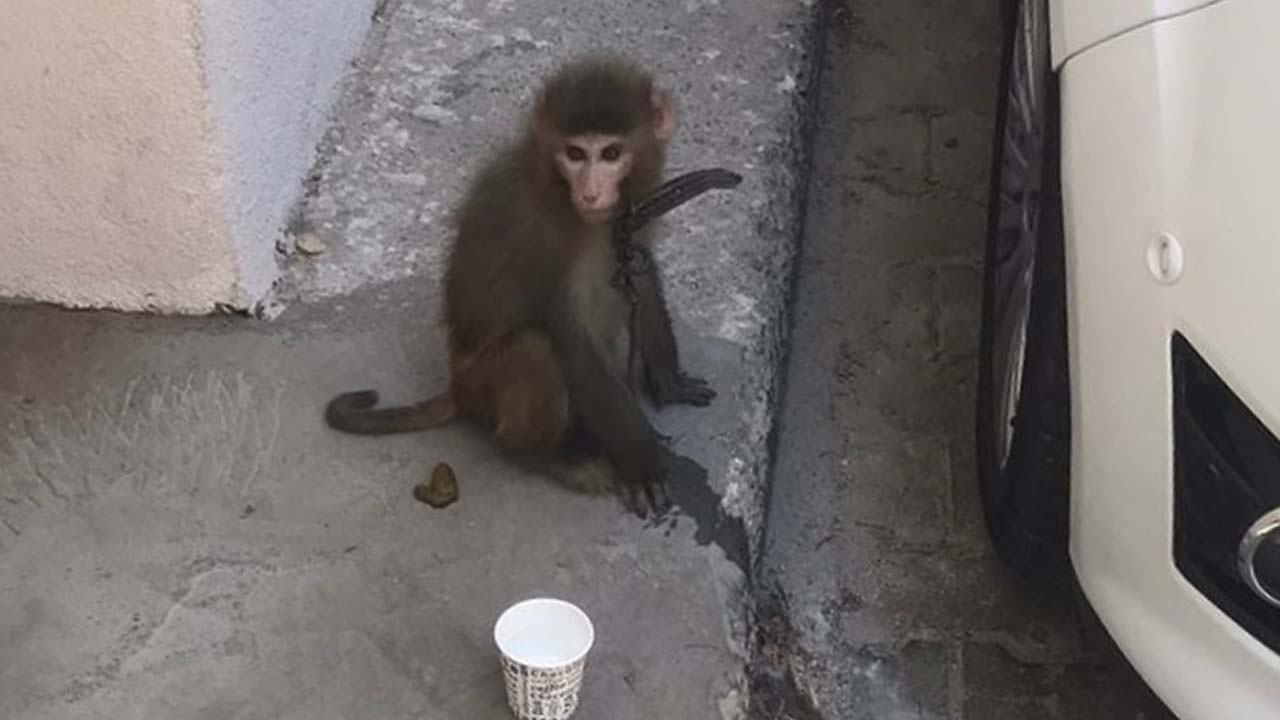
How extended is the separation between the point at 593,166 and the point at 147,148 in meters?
0.83

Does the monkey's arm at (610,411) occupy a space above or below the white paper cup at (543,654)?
above

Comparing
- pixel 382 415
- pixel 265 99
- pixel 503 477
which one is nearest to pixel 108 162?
pixel 265 99

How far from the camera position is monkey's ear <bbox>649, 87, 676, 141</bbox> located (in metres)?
2.96

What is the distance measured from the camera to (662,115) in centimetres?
299

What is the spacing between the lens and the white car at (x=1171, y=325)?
2418 mm

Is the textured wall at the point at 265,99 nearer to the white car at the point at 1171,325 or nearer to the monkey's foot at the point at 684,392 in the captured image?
the monkey's foot at the point at 684,392

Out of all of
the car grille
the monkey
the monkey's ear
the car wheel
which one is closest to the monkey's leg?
the monkey

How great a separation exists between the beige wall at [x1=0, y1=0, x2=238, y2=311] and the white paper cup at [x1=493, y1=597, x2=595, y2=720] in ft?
3.05

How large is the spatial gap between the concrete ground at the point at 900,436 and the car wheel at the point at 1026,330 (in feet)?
0.50

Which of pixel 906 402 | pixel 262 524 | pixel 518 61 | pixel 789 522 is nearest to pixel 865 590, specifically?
pixel 789 522

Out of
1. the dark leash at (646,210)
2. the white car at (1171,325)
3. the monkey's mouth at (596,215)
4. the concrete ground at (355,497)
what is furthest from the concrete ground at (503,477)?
the monkey's mouth at (596,215)

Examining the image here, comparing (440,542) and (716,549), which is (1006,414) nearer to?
(716,549)

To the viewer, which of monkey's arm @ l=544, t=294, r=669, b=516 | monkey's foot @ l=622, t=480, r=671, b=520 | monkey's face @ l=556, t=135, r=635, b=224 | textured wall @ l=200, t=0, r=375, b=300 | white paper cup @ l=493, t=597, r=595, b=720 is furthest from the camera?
textured wall @ l=200, t=0, r=375, b=300

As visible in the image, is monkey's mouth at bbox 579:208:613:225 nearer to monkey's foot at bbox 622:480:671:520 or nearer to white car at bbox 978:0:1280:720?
monkey's foot at bbox 622:480:671:520
